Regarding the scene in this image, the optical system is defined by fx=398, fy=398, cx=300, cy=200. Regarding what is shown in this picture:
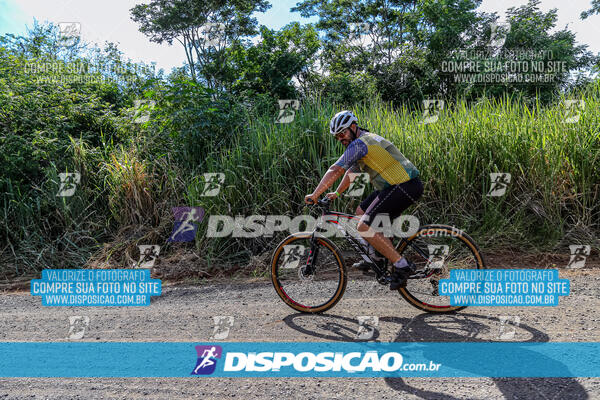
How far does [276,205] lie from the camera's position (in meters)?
6.90

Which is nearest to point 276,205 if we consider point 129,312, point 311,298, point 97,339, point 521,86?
point 311,298

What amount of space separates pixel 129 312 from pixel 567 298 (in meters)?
5.28

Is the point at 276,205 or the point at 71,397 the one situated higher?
the point at 276,205

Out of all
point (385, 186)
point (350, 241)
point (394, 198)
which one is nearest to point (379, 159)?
point (385, 186)

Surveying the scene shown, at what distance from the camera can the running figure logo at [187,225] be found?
6949 mm

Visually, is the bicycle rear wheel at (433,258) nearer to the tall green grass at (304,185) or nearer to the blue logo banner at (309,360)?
the blue logo banner at (309,360)

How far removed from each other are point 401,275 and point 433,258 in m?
0.41

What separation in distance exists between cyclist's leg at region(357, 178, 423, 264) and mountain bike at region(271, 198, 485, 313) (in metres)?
0.18

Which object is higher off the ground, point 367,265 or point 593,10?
point 593,10

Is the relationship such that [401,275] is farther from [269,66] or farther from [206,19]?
[206,19]

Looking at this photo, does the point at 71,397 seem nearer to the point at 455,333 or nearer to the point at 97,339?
the point at 97,339

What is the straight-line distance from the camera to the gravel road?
2854 millimetres

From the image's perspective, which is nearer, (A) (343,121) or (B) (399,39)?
(A) (343,121)

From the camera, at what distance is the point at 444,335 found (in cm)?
379
